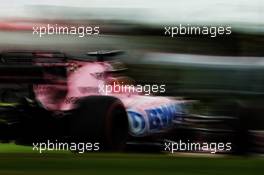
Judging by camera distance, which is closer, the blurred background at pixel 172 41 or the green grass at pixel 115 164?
the green grass at pixel 115 164

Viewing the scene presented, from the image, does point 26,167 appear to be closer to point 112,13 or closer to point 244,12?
point 112,13

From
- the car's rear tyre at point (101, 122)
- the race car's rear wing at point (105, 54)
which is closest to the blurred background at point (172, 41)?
the race car's rear wing at point (105, 54)

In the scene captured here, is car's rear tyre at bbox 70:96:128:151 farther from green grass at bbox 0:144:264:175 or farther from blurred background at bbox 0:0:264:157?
blurred background at bbox 0:0:264:157

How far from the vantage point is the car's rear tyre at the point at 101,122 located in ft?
24.3


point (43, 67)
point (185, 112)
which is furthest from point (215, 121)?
point (43, 67)

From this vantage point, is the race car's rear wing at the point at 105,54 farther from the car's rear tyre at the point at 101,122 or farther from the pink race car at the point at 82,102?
the car's rear tyre at the point at 101,122

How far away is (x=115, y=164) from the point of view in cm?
711

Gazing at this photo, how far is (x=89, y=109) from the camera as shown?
24.3 ft

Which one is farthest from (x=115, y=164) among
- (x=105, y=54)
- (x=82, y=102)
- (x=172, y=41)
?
(x=172, y=41)

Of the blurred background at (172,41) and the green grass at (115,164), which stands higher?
the blurred background at (172,41)

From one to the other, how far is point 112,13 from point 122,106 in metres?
0.66

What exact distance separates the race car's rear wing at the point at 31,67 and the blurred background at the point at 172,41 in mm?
57

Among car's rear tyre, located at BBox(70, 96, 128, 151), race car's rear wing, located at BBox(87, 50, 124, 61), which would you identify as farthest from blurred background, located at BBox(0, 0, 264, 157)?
car's rear tyre, located at BBox(70, 96, 128, 151)

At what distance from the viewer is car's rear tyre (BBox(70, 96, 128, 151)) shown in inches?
291
